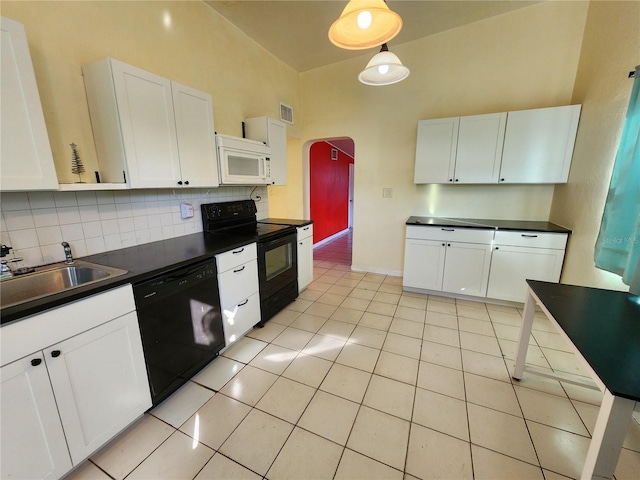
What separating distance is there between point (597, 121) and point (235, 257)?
3.35 m

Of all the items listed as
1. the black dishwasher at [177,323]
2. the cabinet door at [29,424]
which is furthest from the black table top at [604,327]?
the cabinet door at [29,424]

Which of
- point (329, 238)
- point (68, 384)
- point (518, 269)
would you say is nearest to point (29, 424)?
point (68, 384)

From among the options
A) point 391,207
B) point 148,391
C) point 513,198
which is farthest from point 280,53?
point 148,391

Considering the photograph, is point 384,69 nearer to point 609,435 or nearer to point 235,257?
point 235,257

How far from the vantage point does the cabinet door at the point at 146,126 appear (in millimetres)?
1605

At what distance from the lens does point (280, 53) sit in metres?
3.37

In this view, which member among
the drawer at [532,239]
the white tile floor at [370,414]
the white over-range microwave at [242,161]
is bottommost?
the white tile floor at [370,414]

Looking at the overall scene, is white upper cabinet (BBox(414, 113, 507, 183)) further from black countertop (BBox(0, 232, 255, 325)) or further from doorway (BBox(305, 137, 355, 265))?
black countertop (BBox(0, 232, 255, 325))

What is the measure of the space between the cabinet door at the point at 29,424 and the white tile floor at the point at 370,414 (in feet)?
0.86

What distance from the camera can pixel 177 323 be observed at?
5.38 ft

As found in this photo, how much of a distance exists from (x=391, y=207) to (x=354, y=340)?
83.2 inches

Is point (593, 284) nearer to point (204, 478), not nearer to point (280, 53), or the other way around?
point (204, 478)

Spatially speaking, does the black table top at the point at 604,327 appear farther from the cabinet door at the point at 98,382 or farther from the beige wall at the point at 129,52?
the beige wall at the point at 129,52

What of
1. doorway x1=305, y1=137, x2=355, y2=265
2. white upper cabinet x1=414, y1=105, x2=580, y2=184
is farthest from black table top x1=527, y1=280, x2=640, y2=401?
doorway x1=305, y1=137, x2=355, y2=265
